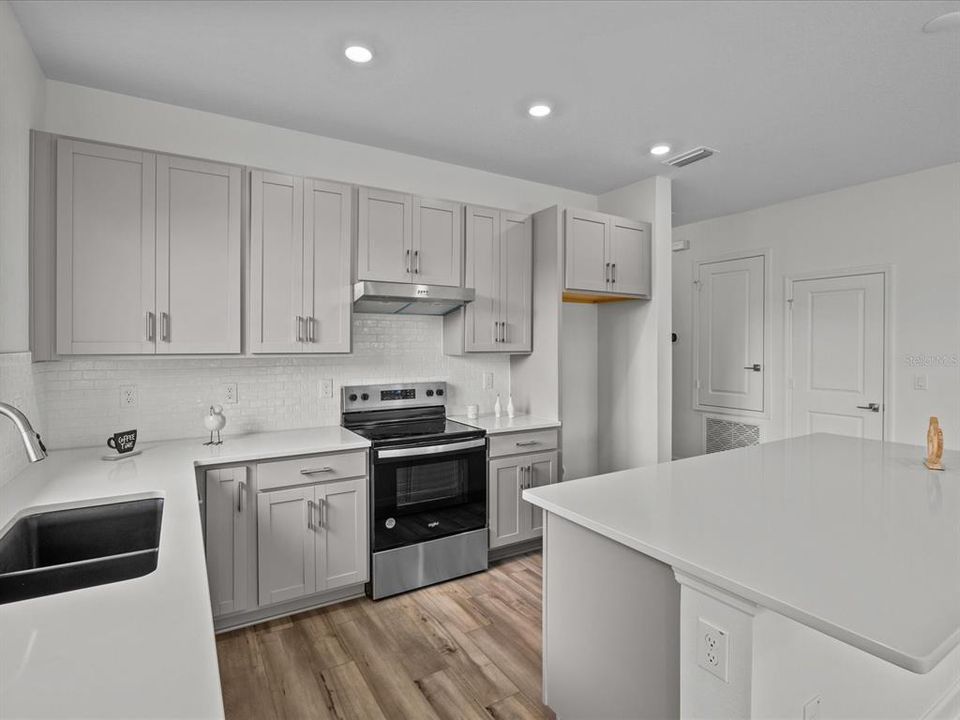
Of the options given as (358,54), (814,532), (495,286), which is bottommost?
(814,532)

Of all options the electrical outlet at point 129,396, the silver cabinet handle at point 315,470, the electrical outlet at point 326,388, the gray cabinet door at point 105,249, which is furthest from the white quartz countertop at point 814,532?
the electrical outlet at point 129,396

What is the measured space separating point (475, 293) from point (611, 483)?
1799mm

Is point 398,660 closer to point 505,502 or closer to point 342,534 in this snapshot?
point 342,534

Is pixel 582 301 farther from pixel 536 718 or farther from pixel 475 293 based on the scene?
pixel 536 718

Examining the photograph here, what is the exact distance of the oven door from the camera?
280cm

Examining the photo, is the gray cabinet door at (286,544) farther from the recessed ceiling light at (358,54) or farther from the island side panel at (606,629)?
the recessed ceiling light at (358,54)

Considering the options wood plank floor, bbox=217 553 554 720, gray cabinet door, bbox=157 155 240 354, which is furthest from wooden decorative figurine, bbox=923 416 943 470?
gray cabinet door, bbox=157 155 240 354

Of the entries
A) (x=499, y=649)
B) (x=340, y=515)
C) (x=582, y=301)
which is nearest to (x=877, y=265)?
(x=582, y=301)

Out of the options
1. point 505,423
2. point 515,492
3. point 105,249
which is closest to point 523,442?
point 505,423

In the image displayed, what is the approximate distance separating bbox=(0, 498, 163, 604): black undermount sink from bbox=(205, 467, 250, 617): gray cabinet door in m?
0.60

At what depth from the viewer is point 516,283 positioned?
11.8ft

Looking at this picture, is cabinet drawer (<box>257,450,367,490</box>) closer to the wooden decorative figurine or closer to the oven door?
the oven door

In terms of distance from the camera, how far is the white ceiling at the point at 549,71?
201cm

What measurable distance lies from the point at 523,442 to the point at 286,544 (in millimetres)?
1519
